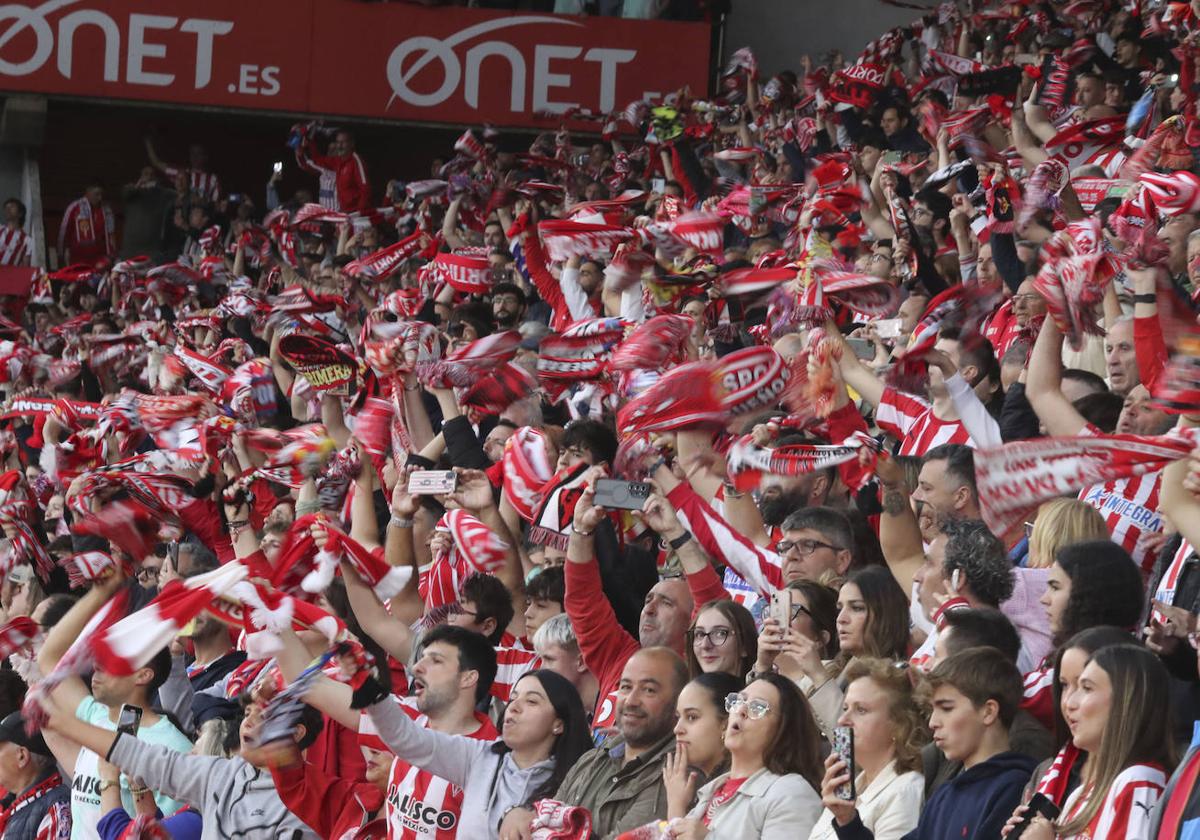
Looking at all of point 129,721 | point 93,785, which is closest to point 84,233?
point 93,785

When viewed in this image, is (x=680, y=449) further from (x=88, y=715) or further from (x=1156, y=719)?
(x=1156, y=719)

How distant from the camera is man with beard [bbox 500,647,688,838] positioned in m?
4.48

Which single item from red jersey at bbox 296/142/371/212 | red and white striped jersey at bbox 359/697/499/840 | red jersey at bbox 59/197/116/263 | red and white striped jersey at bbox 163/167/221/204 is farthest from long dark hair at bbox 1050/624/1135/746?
red jersey at bbox 59/197/116/263

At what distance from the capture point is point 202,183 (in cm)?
1798

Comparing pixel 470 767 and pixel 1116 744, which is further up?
pixel 1116 744

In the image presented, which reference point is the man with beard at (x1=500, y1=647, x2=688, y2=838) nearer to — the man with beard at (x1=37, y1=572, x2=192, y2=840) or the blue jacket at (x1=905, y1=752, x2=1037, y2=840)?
the blue jacket at (x1=905, y1=752, x2=1037, y2=840)

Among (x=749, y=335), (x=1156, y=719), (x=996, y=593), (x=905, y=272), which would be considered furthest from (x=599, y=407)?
(x=1156, y=719)

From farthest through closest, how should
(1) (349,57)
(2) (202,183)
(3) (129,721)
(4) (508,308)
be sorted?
(2) (202,183)
(1) (349,57)
(4) (508,308)
(3) (129,721)

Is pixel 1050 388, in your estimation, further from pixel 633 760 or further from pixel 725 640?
pixel 633 760

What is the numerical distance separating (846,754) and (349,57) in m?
14.4

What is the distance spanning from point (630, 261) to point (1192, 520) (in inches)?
178

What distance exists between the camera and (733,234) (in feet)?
37.2

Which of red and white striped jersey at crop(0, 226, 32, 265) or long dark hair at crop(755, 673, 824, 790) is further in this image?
red and white striped jersey at crop(0, 226, 32, 265)

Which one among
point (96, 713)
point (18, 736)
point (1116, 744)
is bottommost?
point (18, 736)
